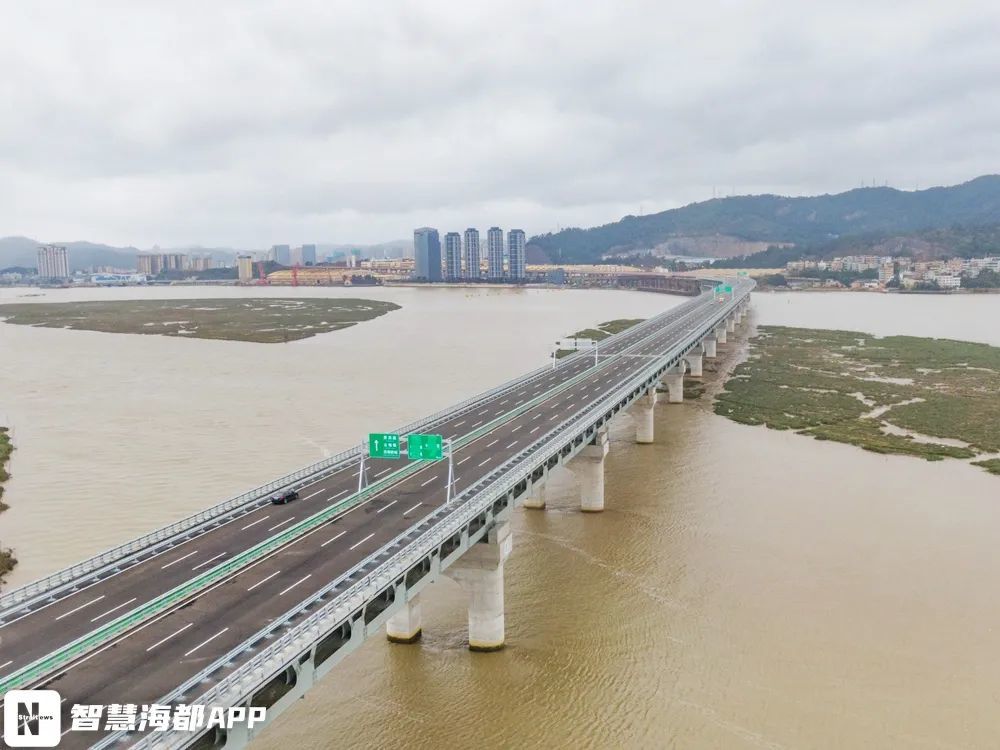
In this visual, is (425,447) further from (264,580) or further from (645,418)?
(645,418)

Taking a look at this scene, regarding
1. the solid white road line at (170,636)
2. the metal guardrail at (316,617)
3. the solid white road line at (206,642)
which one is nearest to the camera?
the metal guardrail at (316,617)

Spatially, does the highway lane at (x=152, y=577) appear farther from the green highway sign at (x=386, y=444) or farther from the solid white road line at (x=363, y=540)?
the solid white road line at (x=363, y=540)

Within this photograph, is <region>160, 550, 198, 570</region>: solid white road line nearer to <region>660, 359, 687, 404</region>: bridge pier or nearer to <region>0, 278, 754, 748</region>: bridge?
<region>0, 278, 754, 748</region>: bridge

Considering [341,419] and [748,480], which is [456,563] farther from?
[341,419]

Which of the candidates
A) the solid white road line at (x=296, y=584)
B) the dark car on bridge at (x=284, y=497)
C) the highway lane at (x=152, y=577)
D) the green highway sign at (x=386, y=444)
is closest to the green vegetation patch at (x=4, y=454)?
the dark car on bridge at (x=284, y=497)

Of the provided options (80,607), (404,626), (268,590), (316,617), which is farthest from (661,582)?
(80,607)

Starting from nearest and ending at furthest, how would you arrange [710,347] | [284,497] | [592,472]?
[284,497] < [592,472] < [710,347]
